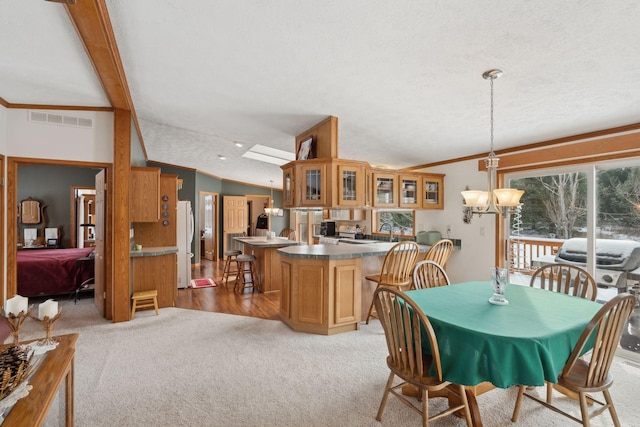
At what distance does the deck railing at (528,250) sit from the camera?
12.2 feet

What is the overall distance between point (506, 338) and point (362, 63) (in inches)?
80.5

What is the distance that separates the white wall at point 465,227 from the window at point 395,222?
1.60 ft

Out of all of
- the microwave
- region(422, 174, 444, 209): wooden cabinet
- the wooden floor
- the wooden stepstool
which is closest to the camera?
the wooden stepstool

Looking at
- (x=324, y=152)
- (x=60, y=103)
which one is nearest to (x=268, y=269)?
(x=324, y=152)

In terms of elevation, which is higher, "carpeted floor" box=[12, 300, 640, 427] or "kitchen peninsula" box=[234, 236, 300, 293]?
"kitchen peninsula" box=[234, 236, 300, 293]

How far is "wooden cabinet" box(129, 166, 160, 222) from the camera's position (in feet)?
13.8

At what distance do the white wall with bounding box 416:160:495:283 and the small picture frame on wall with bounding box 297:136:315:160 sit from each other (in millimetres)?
2288

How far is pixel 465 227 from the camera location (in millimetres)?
4695

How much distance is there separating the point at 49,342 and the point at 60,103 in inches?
124

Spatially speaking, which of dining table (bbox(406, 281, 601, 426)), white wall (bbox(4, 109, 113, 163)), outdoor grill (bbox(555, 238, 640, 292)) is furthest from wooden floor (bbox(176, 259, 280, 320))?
outdoor grill (bbox(555, 238, 640, 292))

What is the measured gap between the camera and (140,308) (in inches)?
172

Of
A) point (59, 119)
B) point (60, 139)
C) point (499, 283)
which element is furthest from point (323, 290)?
point (59, 119)

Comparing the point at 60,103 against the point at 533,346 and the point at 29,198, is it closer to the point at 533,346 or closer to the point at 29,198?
the point at 29,198

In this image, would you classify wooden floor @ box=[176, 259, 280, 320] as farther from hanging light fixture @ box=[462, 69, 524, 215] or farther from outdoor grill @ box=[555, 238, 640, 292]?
outdoor grill @ box=[555, 238, 640, 292]
